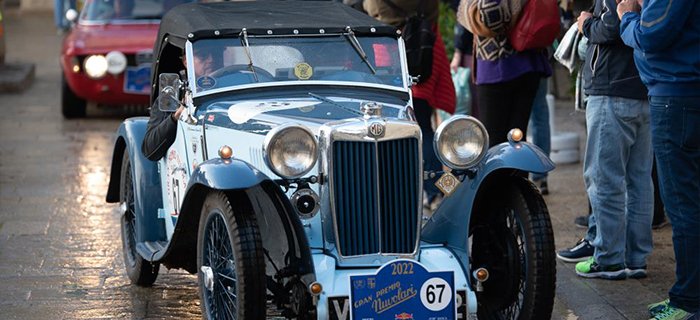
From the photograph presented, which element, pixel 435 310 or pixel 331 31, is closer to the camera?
pixel 435 310

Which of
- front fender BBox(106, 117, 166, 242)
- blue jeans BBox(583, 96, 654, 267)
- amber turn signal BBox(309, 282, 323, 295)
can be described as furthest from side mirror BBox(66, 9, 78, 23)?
amber turn signal BBox(309, 282, 323, 295)

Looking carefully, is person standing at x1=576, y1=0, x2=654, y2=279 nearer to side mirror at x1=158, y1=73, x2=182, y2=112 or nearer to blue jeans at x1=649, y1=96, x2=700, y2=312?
blue jeans at x1=649, y1=96, x2=700, y2=312

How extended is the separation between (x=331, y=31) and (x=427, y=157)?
7.98 ft

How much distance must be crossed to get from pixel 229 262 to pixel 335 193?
55 centimetres

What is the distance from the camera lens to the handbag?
7.30m

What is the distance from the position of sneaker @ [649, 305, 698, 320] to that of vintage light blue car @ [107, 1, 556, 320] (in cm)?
88

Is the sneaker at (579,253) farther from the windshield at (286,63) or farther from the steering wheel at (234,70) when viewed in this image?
the steering wheel at (234,70)

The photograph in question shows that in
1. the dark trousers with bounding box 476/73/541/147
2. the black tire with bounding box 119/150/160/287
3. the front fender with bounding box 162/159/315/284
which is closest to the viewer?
the front fender with bounding box 162/159/315/284

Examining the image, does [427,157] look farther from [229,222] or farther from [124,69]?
[124,69]

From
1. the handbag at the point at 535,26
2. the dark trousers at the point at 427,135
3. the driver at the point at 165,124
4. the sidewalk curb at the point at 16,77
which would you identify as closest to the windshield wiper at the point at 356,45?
the driver at the point at 165,124

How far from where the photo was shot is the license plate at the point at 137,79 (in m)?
13.1

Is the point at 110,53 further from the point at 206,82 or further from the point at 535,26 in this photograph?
the point at 206,82

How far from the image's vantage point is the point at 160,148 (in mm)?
6195

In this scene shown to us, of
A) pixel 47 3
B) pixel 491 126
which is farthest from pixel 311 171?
pixel 47 3
